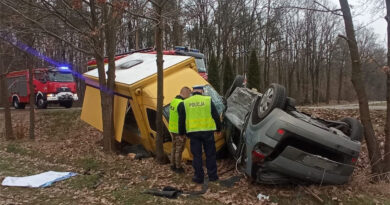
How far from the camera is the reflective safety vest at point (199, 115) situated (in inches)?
258

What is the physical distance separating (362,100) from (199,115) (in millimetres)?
3261

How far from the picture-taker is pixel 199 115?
656 cm

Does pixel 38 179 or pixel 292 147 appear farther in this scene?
pixel 38 179

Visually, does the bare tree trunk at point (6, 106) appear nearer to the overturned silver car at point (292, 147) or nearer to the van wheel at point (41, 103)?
the van wheel at point (41, 103)

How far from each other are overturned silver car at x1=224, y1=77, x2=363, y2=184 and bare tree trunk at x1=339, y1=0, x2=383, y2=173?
141 centimetres

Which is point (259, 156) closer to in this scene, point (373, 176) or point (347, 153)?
point (347, 153)

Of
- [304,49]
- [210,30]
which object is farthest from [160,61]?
[304,49]

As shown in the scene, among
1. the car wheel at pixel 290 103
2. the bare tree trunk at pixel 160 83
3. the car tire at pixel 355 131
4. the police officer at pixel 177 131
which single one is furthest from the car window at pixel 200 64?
the car tire at pixel 355 131

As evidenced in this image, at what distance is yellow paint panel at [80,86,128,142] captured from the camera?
922cm

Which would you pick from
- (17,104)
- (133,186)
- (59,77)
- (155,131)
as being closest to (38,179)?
(133,186)

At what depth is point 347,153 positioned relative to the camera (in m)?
5.38

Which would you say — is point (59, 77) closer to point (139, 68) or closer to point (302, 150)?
point (139, 68)

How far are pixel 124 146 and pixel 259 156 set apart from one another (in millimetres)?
5501

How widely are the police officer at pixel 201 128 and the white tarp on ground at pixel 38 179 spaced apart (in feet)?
8.41
